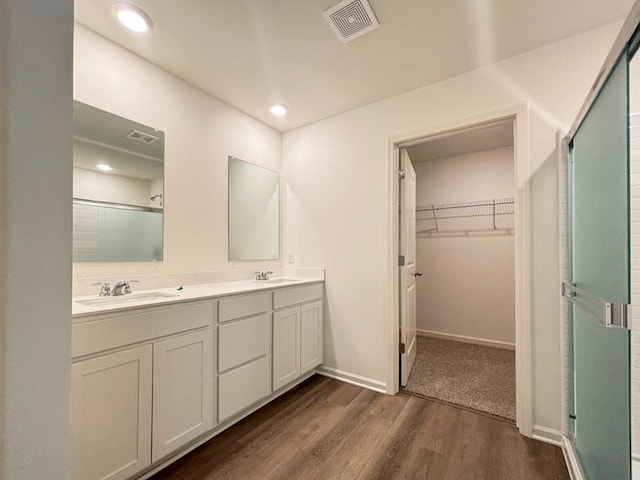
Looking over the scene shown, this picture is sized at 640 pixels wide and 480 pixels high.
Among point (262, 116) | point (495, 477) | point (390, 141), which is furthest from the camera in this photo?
point (262, 116)

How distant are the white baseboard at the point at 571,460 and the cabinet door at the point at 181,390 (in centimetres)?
190

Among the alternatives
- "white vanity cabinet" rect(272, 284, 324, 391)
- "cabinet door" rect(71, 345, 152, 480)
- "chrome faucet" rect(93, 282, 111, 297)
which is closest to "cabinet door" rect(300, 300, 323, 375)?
"white vanity cabinet" rect(272, 284, 324, 391)

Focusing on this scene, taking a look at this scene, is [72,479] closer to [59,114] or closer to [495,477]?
[59,114]

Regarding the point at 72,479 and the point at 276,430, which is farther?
the point at 276,430

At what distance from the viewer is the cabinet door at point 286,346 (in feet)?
7.14

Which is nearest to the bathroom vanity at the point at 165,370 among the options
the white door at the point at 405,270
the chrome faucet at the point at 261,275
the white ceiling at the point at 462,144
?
the chrome faucet at the point at 261,275

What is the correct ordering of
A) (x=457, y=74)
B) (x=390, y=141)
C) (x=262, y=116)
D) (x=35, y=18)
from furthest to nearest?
1. (x=262, y=116)
2. (x=390, y=141)
3. (x=457, y=74)
4. (x=35, y=18)

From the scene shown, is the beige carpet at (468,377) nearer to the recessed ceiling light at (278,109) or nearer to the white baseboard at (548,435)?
the white baseboard at (548,435)

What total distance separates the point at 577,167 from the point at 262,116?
2.37m

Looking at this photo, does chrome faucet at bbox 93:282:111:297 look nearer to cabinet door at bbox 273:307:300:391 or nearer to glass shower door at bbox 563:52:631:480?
cabinet door at bbox 273:307:300:391

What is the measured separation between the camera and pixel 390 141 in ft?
7.83

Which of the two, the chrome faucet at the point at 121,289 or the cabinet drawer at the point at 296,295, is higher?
the chrome faucet at the point at 121,289

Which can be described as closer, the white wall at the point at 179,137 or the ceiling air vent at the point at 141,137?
the white wall at the point at 179,137

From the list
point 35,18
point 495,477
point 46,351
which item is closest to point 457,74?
point 35,18
